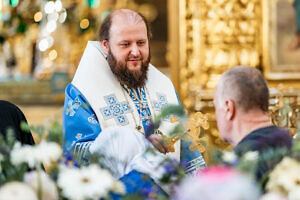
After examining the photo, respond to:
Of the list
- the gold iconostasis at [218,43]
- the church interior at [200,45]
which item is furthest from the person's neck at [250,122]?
the gold iconostasis at [218,43]

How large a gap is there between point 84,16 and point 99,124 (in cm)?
590

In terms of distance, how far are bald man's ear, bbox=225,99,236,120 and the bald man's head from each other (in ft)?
0.05

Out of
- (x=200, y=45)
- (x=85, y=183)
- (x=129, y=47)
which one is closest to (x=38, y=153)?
(x=85, y=183)

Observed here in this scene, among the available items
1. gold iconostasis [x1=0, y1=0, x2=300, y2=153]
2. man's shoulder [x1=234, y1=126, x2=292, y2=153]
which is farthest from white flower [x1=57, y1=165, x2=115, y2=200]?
gold iconostasis [x1=0, y1=0, x2=300, y2=153]

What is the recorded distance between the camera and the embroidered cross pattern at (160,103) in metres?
3.16

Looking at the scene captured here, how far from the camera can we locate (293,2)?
25.1 ft

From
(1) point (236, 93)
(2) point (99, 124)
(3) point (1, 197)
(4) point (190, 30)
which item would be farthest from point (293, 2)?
(3) point (1, 197)

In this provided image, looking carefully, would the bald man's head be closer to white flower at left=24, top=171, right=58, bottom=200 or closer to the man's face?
the man's face

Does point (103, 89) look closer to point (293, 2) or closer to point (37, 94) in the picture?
point (293, 2)

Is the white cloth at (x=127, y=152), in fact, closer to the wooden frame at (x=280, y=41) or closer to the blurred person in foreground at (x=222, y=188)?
the blurred person in foreground at (x=222, y=188)

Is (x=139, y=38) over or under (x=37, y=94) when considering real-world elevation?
over

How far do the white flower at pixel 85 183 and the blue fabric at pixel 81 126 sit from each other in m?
1.37

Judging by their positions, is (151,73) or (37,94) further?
(37,94)

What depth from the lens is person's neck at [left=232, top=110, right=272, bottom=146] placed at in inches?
85.7
